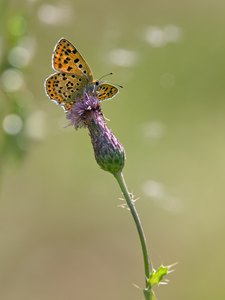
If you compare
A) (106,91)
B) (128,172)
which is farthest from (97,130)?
(128,172)

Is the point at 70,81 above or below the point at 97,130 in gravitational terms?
above

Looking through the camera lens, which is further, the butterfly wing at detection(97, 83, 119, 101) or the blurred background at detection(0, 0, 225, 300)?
the blurred background at detection(0, 0, 225, 300)

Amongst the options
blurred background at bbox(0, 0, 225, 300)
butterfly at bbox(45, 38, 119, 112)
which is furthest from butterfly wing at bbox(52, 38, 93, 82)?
blurred background at bbox(0, 0, 225, 300)

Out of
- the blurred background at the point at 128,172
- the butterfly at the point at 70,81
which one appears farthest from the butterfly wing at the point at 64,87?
the blurred background at the point at 128,172

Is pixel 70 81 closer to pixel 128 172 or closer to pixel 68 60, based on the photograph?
pixel 68 60

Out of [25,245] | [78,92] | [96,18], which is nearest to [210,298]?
[25,245]

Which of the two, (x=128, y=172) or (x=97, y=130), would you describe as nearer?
(x=97, y=130)

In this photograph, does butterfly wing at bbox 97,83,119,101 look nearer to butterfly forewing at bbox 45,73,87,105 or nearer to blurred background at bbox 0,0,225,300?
butterfly forewing at bbox 45,73,87,105

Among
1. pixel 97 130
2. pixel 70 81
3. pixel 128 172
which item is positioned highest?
pixel 128 172
